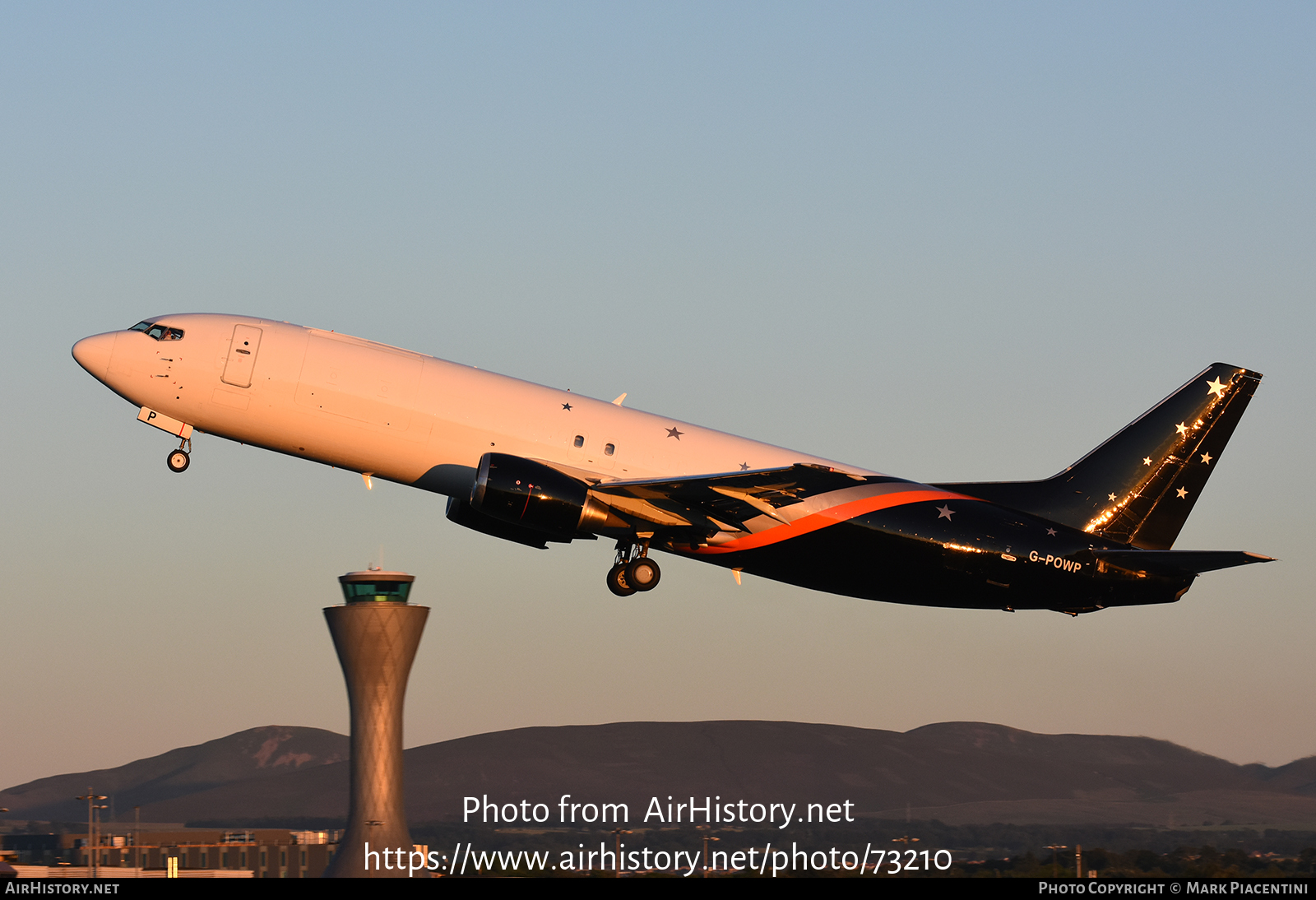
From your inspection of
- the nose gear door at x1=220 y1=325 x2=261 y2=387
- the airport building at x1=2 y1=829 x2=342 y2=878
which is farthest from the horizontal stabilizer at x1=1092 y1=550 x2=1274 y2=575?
the airport building at x1=2 y1=829 x2=342 y2=878

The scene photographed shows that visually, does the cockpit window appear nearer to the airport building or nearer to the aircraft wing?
the aircraft wing

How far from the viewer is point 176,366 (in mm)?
38750

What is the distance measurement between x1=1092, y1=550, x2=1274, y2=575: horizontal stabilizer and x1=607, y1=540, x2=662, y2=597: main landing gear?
13802 millimetres

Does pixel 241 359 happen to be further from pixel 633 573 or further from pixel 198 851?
pixel 198 851

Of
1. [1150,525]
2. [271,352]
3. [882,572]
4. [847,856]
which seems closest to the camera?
[271,352]

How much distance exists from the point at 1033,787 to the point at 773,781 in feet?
103

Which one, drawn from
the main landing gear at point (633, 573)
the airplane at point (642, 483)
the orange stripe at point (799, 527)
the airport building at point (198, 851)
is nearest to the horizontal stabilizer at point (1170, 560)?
the airplane at point (642, 483)

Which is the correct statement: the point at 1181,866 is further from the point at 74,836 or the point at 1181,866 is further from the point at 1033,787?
the point at 74,836

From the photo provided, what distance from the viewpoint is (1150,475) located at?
4519 centimetres

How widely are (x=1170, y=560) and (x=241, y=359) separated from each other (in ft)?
90.7

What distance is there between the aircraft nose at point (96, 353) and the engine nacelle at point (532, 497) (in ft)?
37.0

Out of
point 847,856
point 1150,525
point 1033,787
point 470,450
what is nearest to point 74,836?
point 847,856

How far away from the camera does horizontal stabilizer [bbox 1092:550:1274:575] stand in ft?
131

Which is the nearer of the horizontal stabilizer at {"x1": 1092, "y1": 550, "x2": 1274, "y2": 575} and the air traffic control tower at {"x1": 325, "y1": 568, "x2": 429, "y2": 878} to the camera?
the horizontal stabilizer at {"x1": 1092, "y1": 550, "x2": 1274, "y2": 575}
